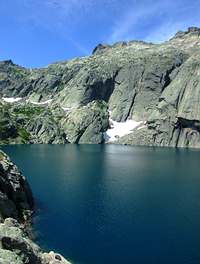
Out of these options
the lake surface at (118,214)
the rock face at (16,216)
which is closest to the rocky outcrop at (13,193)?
the rock face at (16,216)

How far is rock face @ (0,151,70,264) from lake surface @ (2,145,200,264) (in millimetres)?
3380

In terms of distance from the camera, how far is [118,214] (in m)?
71.6

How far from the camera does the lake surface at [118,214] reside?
53.0 metres

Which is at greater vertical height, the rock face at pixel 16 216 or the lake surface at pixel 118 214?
the rock face at pixel 16 216

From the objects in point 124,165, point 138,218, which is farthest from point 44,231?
point 124,165

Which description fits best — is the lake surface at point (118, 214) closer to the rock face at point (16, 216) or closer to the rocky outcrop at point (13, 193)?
the rocky outcrop at point (13, 193)

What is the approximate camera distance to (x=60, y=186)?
98562mm

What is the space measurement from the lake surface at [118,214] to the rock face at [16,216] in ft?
11.1

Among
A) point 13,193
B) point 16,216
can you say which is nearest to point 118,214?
point 16,216

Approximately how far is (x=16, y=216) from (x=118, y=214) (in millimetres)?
19174

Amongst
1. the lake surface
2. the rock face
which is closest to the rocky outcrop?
the rock face

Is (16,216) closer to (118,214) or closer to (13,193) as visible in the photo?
(13,193)

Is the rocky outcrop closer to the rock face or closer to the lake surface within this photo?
the rock face

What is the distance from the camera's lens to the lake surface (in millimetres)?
53031
